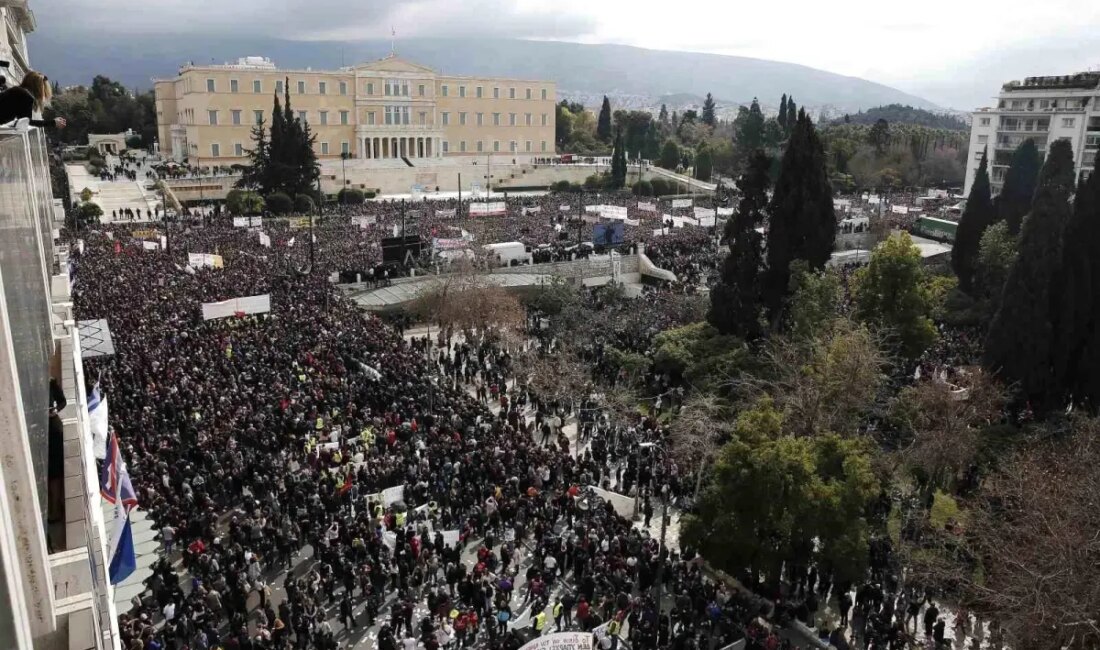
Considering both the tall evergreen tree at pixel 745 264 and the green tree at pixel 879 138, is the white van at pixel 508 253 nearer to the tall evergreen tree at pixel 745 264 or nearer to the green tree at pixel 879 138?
the tall evergreen tree at pixel 745 264

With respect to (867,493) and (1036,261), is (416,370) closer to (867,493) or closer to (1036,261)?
(867,493)

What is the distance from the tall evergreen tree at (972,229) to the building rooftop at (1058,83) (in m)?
28.4

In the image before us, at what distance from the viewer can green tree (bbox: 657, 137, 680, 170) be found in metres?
80.1

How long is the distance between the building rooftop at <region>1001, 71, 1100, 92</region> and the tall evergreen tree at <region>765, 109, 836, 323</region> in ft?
143

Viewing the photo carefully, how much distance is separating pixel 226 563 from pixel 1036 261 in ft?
66.6

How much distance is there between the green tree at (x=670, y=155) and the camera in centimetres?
8012

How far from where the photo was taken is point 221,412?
18.3 m

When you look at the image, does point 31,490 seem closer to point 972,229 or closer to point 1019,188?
point 972,229

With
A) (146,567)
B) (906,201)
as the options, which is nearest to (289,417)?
(146,567)

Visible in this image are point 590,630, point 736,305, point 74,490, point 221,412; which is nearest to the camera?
point 74,490

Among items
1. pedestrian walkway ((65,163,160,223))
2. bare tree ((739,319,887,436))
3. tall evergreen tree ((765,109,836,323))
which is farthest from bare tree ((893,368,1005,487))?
pedestrian walkway ((65,163,160,223))

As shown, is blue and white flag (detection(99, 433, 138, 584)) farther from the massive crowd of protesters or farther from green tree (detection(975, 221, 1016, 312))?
green tree (detection(975, 221, 1016, 312))

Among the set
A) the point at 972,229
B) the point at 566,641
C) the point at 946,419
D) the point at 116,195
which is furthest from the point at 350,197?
the point at 566,641

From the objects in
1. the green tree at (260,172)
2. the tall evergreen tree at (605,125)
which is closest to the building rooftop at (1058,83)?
the tall evergreen tree at (605,125)
